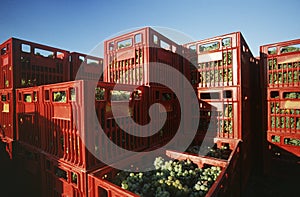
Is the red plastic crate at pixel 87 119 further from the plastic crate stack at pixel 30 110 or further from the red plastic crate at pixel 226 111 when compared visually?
the red plastic crate at pixel 226 111

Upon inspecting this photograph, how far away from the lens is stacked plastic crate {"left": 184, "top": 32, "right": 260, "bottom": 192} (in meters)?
3.75

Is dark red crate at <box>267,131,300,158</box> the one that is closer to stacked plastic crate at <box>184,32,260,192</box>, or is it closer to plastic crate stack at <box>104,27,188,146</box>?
stacked plastic crate at <box>184,32,260,192</box>

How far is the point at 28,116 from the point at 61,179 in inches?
64.1

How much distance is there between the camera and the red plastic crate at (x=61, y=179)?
2.27 meters

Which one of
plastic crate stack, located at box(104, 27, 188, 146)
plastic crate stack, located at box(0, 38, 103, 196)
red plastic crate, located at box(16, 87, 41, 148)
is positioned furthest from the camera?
plastic crate stack, located at box(104, 27, 188, 146)

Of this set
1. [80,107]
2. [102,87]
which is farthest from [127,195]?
[102,87]

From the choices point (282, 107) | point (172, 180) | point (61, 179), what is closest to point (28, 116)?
point (61, 179)

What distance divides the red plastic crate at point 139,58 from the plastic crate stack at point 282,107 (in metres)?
2.50

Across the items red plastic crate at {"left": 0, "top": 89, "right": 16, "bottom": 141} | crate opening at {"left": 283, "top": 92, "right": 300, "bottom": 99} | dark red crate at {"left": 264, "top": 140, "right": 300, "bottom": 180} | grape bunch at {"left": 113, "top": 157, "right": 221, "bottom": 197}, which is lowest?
dark red crate at {"left": 264, "top": 140, "right": 300, "bottom": 180}

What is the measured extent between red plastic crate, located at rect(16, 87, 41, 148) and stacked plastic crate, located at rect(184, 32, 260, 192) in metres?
3.64

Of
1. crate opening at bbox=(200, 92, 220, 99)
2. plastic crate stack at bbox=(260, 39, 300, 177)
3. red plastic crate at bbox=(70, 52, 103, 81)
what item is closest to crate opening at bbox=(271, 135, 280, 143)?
plastic crate stack at bbox=(260, 39, 300, 177)

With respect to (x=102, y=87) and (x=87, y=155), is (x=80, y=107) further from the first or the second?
(x=87, y=155)

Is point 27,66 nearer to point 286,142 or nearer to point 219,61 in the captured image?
point 219,61

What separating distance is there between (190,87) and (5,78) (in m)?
4.64
